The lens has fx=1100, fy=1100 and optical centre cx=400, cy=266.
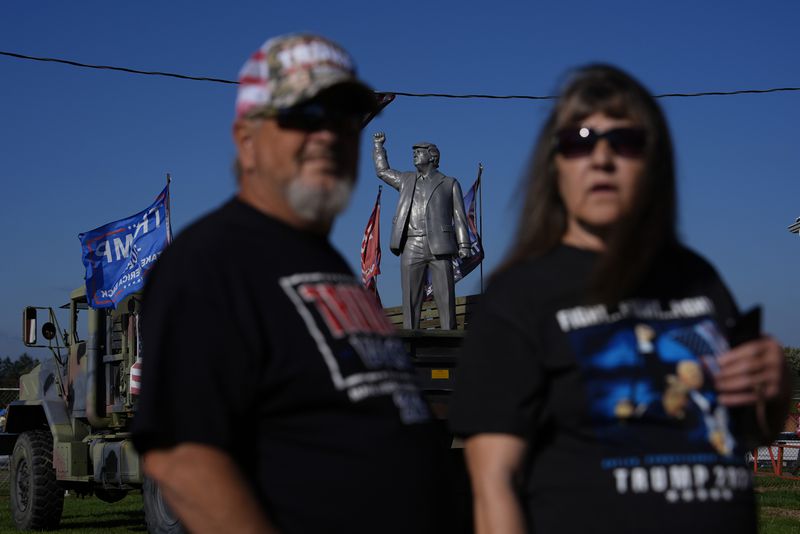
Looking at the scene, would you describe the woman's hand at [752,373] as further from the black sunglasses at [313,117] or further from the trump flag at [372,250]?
the trump flag at [372,250]

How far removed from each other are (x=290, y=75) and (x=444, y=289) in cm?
876

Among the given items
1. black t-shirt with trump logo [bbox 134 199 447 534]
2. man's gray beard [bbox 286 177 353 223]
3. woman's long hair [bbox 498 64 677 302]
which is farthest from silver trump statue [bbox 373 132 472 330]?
black t-shirt with trump logo [bbox 134 199 447 534]

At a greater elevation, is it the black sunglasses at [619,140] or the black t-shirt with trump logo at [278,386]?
the black sunglasses at [619,140]

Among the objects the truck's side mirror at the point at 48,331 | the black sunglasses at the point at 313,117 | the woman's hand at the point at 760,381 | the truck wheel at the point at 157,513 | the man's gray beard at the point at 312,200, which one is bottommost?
the truck wheel at the point at 157,513

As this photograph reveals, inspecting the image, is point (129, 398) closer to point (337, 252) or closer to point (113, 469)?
point (113, 469)

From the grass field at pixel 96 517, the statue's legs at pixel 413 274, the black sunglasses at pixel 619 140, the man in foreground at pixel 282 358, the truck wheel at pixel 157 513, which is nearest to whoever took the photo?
the man in foreground at pixel 282 358

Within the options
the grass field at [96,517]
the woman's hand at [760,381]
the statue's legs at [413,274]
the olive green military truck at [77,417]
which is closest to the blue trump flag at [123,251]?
the olive green military truck at [77,417]

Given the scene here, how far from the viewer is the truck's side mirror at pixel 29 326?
11.8m

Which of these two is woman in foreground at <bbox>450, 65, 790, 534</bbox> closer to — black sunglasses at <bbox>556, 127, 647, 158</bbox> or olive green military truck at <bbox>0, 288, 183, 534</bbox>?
black sunglasses at <bbox>556, 127, 647, 158</bbox>

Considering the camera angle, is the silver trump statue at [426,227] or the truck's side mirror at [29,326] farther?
the truck's side mirror at [29,326]

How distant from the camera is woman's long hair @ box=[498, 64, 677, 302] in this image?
2178 mm

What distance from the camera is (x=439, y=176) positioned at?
11297 mm

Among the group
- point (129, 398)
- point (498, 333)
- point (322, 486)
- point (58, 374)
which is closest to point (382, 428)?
point (322, 486)

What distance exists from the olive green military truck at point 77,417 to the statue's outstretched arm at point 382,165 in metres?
2.85
